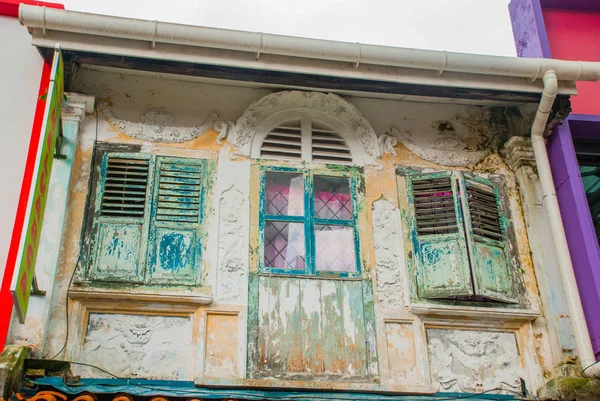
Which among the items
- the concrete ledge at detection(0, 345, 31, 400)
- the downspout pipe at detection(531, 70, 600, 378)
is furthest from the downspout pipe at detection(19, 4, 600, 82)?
the concrete ledge at detection(0, 345, 31, 400)

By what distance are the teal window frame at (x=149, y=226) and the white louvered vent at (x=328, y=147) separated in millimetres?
1103

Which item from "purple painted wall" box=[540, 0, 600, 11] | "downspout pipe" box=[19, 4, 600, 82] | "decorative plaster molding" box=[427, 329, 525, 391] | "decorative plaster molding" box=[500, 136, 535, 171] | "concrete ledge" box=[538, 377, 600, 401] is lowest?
"concrete ledge" box=[538, 377, 600, 401]

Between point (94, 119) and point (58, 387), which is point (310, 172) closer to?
point (94, 119)

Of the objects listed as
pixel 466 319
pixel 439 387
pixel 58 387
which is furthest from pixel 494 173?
pixel 58 387

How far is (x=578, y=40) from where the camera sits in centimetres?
973

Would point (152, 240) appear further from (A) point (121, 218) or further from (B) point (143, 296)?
(B) point (143, 296)

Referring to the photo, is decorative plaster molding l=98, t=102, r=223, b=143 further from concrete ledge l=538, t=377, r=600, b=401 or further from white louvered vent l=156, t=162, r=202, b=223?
concrete ledge l=538, t=377, r=600, b=401

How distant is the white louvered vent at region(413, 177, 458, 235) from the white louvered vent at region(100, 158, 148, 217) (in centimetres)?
265

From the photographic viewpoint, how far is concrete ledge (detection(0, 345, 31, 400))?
6066mm

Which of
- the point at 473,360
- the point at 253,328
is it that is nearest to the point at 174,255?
the point at 253,328

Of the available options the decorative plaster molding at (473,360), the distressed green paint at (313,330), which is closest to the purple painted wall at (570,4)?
the decorative plaster molding at (473,360)

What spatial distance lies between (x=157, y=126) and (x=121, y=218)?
1.08m

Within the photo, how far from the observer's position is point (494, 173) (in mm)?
8602

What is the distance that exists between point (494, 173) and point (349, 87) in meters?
1.76
